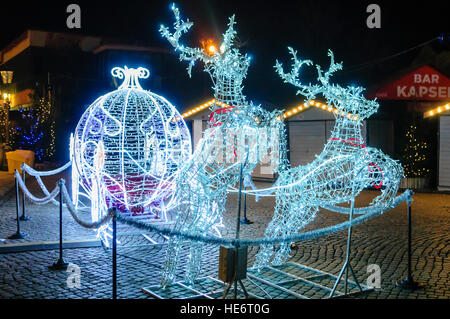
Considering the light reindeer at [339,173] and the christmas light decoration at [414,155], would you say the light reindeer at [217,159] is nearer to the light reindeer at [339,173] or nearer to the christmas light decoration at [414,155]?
the light reindeer at [339,173]

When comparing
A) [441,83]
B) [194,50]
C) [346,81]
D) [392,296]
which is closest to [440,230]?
[392,296]

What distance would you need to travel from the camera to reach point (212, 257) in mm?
6543

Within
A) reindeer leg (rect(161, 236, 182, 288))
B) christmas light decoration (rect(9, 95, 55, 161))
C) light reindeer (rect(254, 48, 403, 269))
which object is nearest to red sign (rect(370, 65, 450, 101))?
light reindeer (rect(254, 48, 403, 269))

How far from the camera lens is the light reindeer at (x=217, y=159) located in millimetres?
4941

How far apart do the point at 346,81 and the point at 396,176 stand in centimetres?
1479

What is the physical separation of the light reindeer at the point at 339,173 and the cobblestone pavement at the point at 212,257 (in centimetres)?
102

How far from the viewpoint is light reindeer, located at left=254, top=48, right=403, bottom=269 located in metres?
5.02

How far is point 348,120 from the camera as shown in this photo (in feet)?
17.7

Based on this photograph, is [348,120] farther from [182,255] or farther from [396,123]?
[396,123]

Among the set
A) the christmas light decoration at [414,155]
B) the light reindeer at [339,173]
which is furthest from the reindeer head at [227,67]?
the christmas light decoration at [414,155]

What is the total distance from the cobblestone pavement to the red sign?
195 inches

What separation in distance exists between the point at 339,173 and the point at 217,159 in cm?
146

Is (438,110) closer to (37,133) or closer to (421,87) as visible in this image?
(421,87)

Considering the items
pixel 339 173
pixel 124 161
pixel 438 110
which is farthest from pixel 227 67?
pixel 438 110
